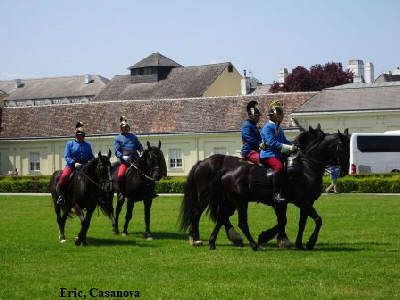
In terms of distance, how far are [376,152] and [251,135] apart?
108 ft

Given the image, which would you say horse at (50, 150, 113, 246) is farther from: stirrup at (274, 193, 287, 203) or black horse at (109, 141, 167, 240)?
stirrup at (274, 193, 287, 203)

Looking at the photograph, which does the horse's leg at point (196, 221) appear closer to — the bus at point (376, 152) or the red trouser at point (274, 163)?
the red trouser at point (274, 163)

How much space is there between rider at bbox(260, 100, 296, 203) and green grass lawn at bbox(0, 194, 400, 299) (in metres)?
1.22

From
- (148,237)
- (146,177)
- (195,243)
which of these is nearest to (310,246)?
(195,243)

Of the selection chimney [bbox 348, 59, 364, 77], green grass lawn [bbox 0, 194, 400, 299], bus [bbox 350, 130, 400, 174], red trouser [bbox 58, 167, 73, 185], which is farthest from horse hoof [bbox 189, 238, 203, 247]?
chimney [bbox 348, 59, 364, 77]

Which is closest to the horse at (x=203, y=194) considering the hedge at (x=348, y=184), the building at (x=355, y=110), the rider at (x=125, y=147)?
the rider at (x=125, y=147)

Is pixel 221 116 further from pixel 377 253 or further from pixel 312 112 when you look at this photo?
pixel 377 253

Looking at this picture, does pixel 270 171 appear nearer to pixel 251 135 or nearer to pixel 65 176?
pixel 251 135

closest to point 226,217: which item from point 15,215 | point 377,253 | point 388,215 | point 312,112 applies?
point 377,253

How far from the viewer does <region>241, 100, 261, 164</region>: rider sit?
15328 mm

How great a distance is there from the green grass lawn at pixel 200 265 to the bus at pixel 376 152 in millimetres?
26761

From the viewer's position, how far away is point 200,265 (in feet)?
42.1

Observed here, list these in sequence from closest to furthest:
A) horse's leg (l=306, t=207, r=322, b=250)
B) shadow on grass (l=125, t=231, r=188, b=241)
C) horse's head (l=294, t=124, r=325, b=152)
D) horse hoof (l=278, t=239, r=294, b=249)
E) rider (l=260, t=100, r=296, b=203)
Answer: horse's leg (l=306, t=207, r=322, b=250) → rider (l=260, t=100, r=296, b=203) → horse's head (l=294, t=124, r=325, b=152) → horse hoof (l=278, t=239, r=294, b=249) → shadow on grass (l=125, t=231, r=188, b=241)

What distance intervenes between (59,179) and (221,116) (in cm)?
4453
